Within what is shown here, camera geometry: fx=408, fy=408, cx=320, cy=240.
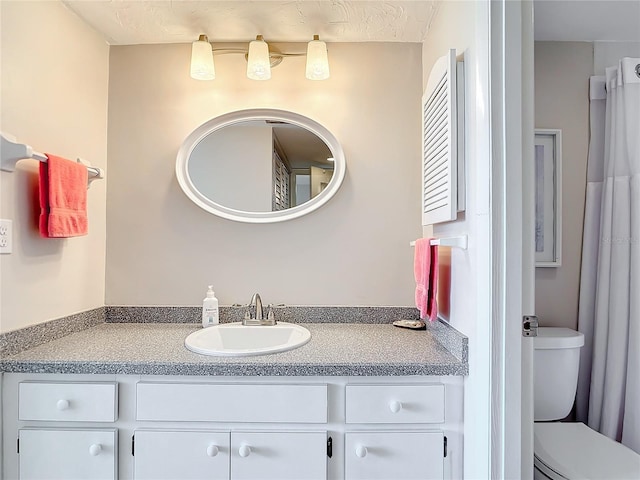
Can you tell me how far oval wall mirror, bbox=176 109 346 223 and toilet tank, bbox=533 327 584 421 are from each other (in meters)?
1.21

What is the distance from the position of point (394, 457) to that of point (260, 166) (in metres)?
1.36

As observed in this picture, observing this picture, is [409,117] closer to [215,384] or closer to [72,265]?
[215,384]

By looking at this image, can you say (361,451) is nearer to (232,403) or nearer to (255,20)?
(232,403)

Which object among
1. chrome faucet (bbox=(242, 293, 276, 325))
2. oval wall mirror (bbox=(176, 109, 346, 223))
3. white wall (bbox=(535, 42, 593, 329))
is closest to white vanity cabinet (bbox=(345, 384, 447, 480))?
chrome faucet (bbox=(242, 293, 276, 325))

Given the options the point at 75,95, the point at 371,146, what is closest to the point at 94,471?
the point at 75,95

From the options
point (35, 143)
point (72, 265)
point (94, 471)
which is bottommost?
point (94, 471)

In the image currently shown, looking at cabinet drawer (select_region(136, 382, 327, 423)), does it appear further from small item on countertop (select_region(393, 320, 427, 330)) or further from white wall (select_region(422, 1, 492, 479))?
small item on countertop (select_region(393, 320, 427, 330))

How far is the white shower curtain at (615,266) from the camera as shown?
74.1 inches

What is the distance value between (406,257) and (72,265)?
1.51m

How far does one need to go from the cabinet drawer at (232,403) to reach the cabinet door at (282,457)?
0.06 m

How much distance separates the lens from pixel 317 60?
1878 mm

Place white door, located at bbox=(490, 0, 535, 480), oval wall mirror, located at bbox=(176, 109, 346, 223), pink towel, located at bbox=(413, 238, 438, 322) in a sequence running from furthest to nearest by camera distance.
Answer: oval wall mirror, located at bbox=(176, 109, 346, 223) < pink towel, located at bbox=(413, 238, 438, 322) < white door, located at bbox=(490, 0, 535, 480)

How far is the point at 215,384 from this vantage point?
1.36 m

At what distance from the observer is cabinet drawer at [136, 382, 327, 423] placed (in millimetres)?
1353
